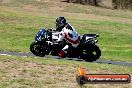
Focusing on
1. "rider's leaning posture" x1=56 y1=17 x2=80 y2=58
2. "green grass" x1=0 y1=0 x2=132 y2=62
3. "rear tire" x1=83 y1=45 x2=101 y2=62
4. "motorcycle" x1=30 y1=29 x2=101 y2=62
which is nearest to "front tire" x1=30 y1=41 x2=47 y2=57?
"motorcycle" x1=30 y1=29 x2=101 y2=62

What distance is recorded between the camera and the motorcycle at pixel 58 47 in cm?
2025

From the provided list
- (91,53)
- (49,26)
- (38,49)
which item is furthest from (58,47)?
(49,26)

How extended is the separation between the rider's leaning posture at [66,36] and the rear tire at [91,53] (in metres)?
0.61

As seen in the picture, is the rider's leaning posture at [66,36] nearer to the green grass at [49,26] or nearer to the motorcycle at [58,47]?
the motorcycle at [58,47]

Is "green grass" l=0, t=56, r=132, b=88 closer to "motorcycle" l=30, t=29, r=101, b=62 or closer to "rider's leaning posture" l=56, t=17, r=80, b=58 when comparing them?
"motorcycle" l=30, t=29, r=101, b=62

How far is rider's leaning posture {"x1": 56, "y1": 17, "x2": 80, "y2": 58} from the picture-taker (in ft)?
66.5

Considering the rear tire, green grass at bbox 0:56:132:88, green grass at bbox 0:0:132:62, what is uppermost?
green grass at bbox 0:56:132:88

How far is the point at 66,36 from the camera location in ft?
66.6

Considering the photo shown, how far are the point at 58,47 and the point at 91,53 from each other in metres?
1.72

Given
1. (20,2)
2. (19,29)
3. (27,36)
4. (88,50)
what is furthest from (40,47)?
(20,2)

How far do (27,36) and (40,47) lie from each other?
621 inches

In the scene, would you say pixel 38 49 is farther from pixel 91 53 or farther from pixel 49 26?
pixel 49 26

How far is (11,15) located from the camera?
46.4 meters

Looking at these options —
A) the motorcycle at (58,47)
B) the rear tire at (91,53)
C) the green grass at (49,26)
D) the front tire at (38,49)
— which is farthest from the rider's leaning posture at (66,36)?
the green grass at (49,26)
